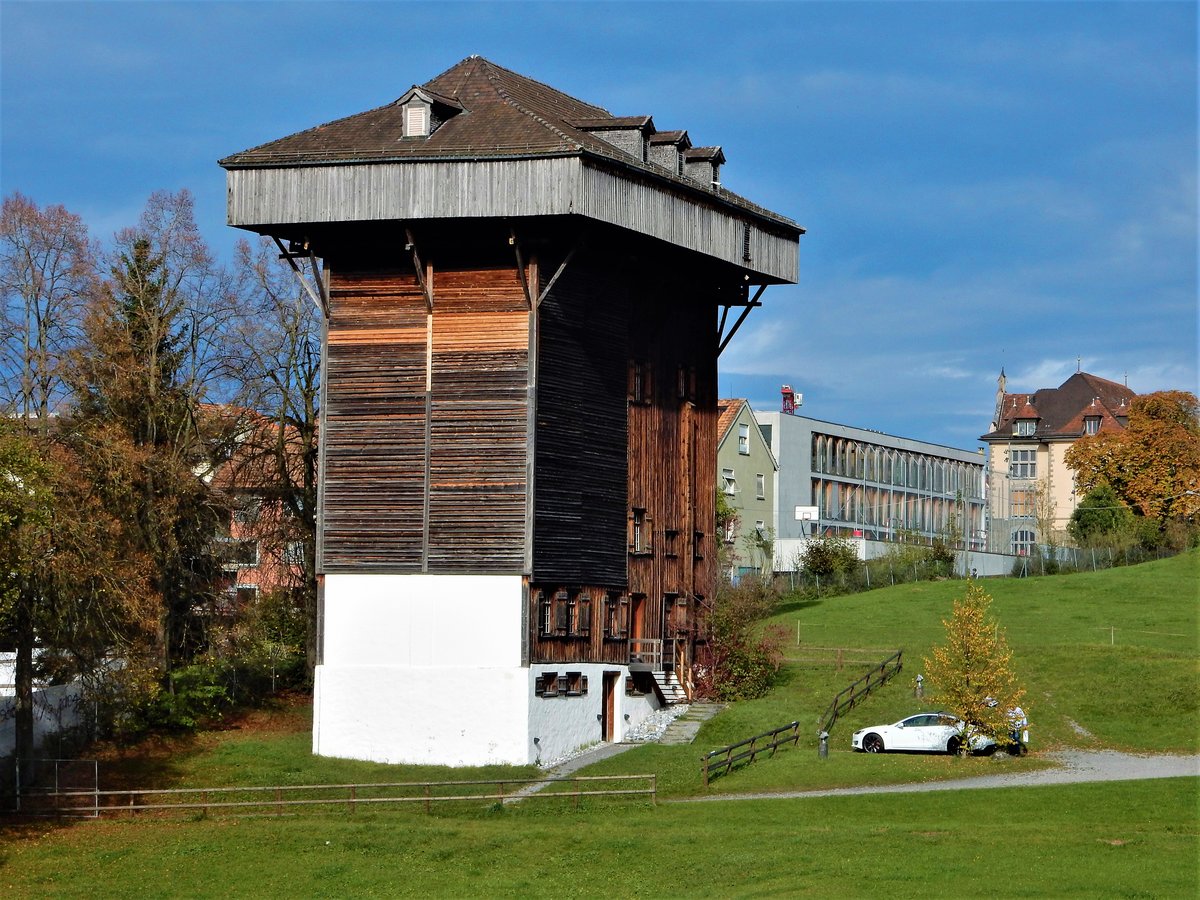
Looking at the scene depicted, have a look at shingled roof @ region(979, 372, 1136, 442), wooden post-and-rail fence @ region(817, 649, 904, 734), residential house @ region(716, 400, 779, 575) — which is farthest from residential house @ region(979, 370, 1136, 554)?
wooden post-and-rail fence @ region(817, 649, 904, 734)

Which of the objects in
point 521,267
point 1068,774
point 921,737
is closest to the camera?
point 1068,774

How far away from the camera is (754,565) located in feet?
318

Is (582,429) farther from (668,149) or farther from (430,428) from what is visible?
(668,149)

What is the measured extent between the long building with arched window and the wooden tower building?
42607 millimetres

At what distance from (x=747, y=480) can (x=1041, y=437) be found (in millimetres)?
45106

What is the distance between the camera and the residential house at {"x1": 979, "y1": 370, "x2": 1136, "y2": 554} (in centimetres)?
13138

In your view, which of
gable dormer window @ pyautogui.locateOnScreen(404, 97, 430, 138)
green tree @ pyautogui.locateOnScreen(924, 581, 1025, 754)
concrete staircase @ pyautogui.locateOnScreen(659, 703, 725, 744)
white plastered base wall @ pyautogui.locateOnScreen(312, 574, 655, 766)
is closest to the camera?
green tree @ pyautogui.locateOnScreen(924, 581, 1025, 754)

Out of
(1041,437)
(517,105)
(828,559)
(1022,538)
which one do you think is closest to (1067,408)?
(1041,437)

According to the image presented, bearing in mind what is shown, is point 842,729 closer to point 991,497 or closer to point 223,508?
point 223,508

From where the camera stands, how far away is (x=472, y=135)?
4953 cm

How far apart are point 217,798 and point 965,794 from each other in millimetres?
18153

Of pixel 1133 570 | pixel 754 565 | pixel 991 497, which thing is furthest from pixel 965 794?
pixel 991 497

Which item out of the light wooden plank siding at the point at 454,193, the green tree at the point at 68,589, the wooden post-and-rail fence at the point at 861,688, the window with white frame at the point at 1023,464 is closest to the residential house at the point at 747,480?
the wooden post-and-rail fence at the point at 861,688

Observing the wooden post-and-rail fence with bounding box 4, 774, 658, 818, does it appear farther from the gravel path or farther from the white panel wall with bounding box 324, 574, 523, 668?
the white panel wall with bounding box 324, 574, 523, 668
